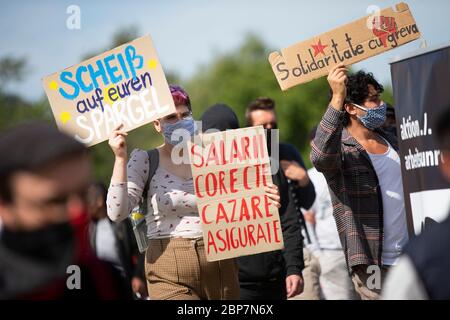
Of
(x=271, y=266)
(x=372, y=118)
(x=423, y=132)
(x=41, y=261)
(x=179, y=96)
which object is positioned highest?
(x=179, y=96)

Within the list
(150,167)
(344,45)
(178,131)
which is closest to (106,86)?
(178,131)

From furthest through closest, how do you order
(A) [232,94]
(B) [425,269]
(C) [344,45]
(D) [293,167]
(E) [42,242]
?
(A) [232,94] → (D) [293,167] → (C) [344,45] → (B) [425,269] → (E) [42,242]

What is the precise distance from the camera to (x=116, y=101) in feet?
19.1

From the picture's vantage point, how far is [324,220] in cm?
870

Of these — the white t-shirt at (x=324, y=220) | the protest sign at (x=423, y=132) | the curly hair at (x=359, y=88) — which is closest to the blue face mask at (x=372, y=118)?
the curly hair at (x=359, y=88)

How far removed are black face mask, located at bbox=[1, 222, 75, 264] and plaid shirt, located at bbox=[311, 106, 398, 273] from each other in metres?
3.03

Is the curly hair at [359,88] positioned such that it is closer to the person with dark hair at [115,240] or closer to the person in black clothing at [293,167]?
the person in black clothing at [293,167]

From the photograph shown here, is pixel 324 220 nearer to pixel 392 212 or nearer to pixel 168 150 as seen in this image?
pixel 392 212

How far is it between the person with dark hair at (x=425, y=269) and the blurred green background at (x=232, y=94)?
32151 millimetres

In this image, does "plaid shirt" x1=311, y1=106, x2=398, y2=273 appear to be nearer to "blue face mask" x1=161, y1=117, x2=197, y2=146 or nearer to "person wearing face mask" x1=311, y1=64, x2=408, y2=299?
"person wearing face mask" x1=311, y1=64, x2=408, y2=299

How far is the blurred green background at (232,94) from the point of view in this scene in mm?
36031

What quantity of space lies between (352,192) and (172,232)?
1.21m

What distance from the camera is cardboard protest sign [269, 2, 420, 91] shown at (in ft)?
19.4
